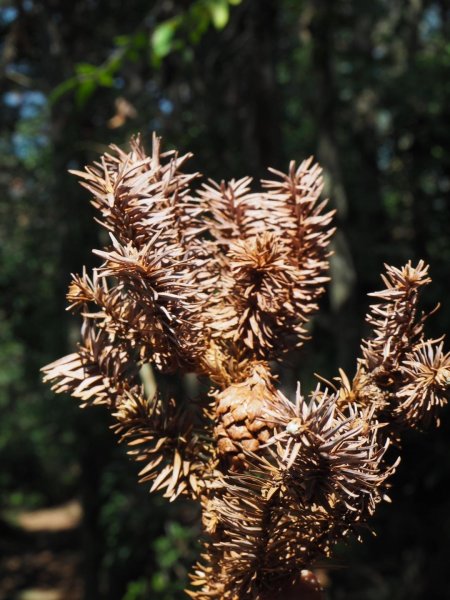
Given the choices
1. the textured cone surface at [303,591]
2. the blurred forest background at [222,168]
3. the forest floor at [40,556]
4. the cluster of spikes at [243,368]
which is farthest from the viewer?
the forest floor at [40,556]

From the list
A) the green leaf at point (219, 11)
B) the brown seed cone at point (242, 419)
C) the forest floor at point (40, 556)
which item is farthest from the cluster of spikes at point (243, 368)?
the forest floor at point (40, 556)

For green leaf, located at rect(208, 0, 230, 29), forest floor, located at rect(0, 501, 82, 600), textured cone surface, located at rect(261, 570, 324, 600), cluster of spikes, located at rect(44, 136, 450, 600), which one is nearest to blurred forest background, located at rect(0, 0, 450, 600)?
green leaf, located at rect(208, 0, 230, 29)

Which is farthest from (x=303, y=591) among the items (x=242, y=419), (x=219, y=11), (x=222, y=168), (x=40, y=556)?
(x=40, y=556)

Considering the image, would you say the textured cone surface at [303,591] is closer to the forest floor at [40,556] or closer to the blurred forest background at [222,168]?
the blurred forest background at [222,168]

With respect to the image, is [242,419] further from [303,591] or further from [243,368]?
[303,591]

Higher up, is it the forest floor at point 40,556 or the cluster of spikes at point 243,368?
the cluster of spikes at point 243,368

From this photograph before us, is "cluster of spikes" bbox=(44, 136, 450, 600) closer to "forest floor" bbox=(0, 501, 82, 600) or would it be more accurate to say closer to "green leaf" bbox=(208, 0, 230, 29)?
"green leaf" bbox=(208, 0, 230, 29)
